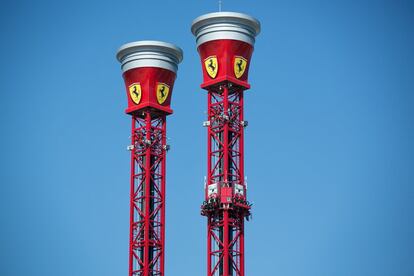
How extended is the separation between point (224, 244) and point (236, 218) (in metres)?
5.22

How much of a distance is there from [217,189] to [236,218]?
5.02 m

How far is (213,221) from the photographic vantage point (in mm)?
198750

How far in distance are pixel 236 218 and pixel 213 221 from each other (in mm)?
3226

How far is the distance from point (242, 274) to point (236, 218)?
815cm

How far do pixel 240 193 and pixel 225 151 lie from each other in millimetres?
6344

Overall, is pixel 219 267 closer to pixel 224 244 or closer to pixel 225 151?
pixel 224 244

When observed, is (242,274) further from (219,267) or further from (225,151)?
(225,151)

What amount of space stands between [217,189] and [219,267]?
10772mm

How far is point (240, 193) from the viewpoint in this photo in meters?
198

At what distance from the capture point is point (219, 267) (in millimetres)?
195750

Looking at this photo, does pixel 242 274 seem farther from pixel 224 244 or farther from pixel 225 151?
pixel 225 151

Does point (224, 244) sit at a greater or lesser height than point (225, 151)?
lesser

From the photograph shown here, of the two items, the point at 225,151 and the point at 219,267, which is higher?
the point at 225,151

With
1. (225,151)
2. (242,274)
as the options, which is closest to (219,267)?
(242,274)
